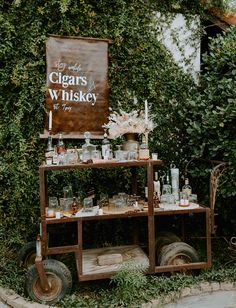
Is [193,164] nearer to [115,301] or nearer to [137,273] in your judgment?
[137,273]

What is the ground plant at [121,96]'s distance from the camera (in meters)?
4.94

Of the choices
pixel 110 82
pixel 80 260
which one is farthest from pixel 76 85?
pixel 80 260

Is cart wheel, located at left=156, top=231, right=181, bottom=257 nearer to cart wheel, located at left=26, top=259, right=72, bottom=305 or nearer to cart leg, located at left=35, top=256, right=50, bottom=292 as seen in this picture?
cart wheel, located at left=26, top=259, right=72, bottom=305

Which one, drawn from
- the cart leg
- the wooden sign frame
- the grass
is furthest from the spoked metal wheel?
the wooden sign frame

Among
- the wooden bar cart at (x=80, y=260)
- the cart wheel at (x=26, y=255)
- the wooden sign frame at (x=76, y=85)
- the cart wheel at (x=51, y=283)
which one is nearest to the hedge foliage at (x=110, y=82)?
the wooden sign frame at (x=76, y=85)

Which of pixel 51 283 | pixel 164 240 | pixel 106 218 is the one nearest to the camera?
pixel 51 283

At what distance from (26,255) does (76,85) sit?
2.46m

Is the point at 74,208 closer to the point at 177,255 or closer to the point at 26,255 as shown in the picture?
the point at 26,255

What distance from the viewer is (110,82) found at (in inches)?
232

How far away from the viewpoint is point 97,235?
6.03 meters

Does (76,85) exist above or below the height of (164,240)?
above

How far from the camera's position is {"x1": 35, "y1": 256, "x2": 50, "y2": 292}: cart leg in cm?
414

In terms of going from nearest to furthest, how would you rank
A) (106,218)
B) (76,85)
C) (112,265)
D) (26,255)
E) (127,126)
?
1. (106,218)
2. (112,265)
3. (127,126)
4. (26,255)
5. (76,85)

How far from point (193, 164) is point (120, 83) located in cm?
163
